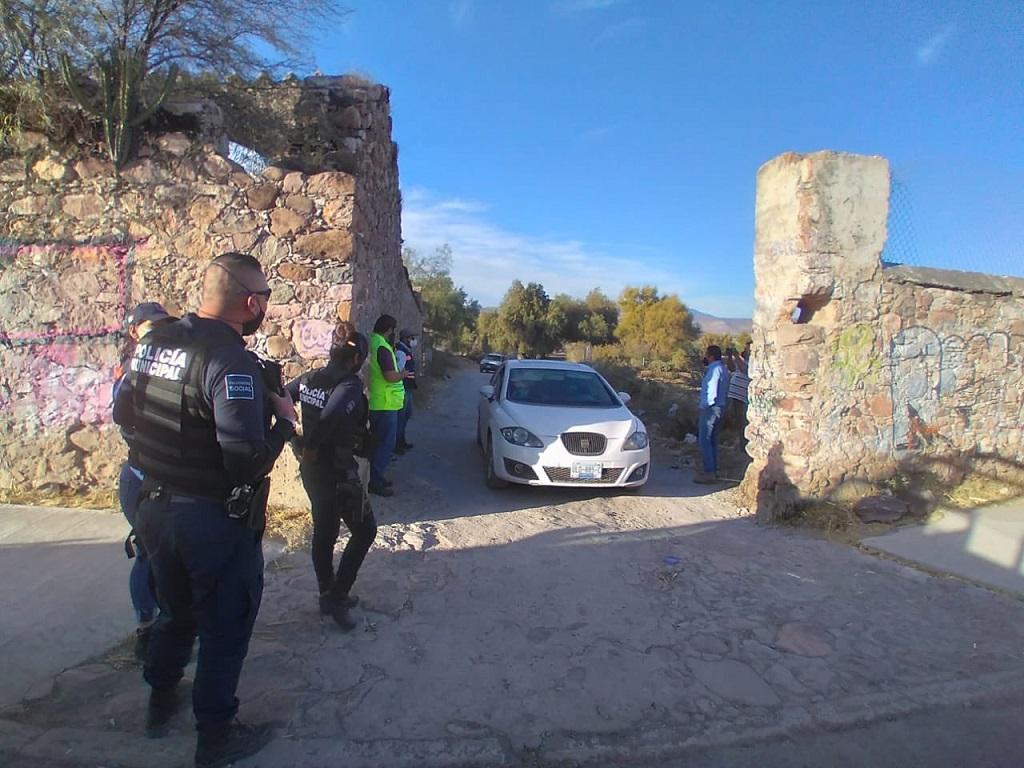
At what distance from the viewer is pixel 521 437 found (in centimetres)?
678

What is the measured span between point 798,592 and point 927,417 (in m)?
3.24

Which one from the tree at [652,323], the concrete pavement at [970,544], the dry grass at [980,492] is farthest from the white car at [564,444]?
the tree at [652,323]

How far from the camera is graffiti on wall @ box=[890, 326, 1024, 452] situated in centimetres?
645

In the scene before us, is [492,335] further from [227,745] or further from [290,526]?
[227,745]

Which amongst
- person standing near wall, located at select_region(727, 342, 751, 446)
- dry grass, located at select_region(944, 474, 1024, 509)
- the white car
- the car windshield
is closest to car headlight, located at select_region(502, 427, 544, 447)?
the white car

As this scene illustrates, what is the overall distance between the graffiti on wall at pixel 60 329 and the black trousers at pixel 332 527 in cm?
Answer: 316

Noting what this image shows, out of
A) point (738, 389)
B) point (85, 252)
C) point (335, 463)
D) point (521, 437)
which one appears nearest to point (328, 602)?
point (335, 463)

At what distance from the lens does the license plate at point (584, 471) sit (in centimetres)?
663

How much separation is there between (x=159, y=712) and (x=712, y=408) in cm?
652

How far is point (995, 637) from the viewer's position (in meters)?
3.93

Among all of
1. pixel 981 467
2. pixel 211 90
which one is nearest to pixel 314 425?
pixel 211 90

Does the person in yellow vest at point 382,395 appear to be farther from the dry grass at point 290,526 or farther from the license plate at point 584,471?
the license plate at point 584,471

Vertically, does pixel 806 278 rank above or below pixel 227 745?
above

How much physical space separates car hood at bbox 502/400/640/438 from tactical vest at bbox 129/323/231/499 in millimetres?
4463
